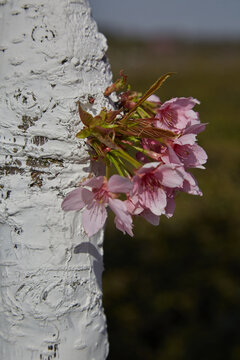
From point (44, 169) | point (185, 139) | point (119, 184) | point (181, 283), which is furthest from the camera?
point (181, 283)

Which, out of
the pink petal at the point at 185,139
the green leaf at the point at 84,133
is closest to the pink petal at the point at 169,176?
the pink petal at the point at 185,139

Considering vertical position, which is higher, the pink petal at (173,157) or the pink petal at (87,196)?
the pink petal at (173,157)

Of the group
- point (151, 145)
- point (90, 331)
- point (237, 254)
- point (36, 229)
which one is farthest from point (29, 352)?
point (237, 254)

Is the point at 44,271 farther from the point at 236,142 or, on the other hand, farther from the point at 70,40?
the point at 236,142

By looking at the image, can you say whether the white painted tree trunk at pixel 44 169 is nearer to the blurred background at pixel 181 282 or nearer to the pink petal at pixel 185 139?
the pink petal at pixel 185 139

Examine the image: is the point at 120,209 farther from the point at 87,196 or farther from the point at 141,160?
the point at 141,160

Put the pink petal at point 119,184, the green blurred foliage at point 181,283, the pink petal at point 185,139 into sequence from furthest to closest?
the green blurred foliage at point 181,283, the pink petal at point 185,139, the pink petal at point 119,184

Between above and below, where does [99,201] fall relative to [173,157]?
below

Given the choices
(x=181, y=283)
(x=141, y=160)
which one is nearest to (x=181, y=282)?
(x=181, y=283)
